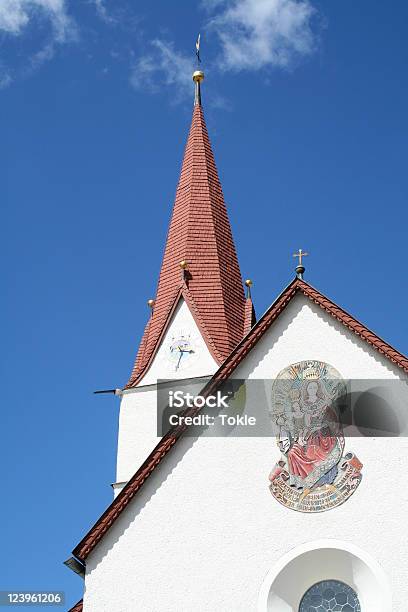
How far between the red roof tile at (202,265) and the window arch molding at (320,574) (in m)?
6.05

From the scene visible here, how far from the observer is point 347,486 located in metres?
13.1

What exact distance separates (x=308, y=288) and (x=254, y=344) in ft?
3.49

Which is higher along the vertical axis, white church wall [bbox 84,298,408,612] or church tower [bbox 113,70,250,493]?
church tower [bbox 113,70,250,493]

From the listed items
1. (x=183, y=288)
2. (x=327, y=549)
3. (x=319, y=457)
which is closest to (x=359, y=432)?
(x=319, y=457)

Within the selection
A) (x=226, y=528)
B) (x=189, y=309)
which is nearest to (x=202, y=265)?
(x=189, y=309)

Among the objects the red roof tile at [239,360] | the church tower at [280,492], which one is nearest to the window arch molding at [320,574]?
the church tower at [280,492]

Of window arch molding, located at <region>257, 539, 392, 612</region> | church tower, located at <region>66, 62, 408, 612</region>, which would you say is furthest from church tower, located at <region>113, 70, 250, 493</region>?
window arch molding, located at <region>257, 539, 392, 612</region>

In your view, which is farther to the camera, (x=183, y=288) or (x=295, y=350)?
(x=183, y=288)

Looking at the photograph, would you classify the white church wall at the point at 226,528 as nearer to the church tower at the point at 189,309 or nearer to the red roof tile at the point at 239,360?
the red roof tile at the point at 239,360

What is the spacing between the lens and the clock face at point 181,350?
61.7 feet

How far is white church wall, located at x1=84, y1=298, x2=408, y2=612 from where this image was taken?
12.7 meters

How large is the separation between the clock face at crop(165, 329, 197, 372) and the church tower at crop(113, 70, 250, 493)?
2 cm

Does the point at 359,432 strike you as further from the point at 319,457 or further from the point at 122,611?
the point at 122,611

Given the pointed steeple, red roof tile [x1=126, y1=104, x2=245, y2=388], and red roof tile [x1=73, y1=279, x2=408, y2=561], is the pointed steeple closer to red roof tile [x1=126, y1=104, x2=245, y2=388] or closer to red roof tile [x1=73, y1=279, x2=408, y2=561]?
red roof tile [x1=126, y1=104, x2=245, y2=388]
